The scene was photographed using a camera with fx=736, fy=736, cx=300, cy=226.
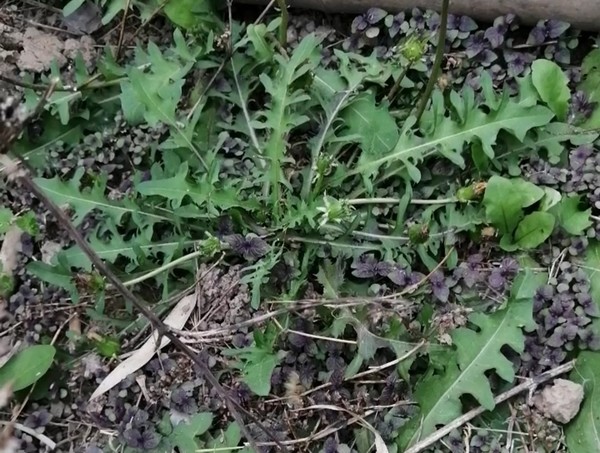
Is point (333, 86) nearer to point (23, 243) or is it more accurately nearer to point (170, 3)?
point (170, 3)

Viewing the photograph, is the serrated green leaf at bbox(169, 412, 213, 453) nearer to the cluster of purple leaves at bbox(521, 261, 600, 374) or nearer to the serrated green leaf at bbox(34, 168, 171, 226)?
the serrated green leaf at bbox(34, 168, 171, 226)

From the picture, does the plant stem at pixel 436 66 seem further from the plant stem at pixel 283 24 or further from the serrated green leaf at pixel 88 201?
the serrated green leaf at pixel 88 201

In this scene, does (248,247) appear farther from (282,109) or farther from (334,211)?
(282,109)

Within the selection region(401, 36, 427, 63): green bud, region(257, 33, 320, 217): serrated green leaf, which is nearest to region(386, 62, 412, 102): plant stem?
region(401, 36, 427, 63): green bud

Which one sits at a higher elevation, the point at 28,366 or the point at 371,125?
the point at 371,125

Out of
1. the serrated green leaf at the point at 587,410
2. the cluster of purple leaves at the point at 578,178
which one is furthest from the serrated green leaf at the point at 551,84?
the serrated green leaf at the point at 587,410

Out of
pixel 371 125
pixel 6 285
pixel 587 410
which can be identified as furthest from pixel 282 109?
pixel 587 410

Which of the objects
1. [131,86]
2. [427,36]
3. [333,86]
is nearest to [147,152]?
[131,86]

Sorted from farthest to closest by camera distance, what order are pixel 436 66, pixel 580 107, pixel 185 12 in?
1. pixel 185 12
2. pixel 580 107
3. pixel 436 66
